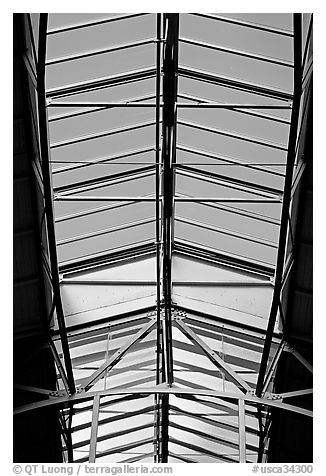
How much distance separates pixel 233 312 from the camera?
23078 mm

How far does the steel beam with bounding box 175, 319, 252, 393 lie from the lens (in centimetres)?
2128

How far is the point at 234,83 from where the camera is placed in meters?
18.0

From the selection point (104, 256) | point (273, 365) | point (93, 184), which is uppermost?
point (93, 184)

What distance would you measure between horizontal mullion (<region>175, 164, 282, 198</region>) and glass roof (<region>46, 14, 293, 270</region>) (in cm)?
3

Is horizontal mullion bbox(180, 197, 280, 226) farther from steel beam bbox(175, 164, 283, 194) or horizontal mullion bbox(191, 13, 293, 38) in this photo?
horizontal mullion bbox(191, 13, 293, 38)

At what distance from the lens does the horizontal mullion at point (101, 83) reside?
17844mm

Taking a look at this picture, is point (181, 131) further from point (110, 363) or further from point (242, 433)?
point (242, 433)

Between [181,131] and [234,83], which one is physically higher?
[234,83]

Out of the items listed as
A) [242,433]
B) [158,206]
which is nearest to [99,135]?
[158,206]

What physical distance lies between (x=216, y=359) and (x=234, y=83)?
25.6 ft
